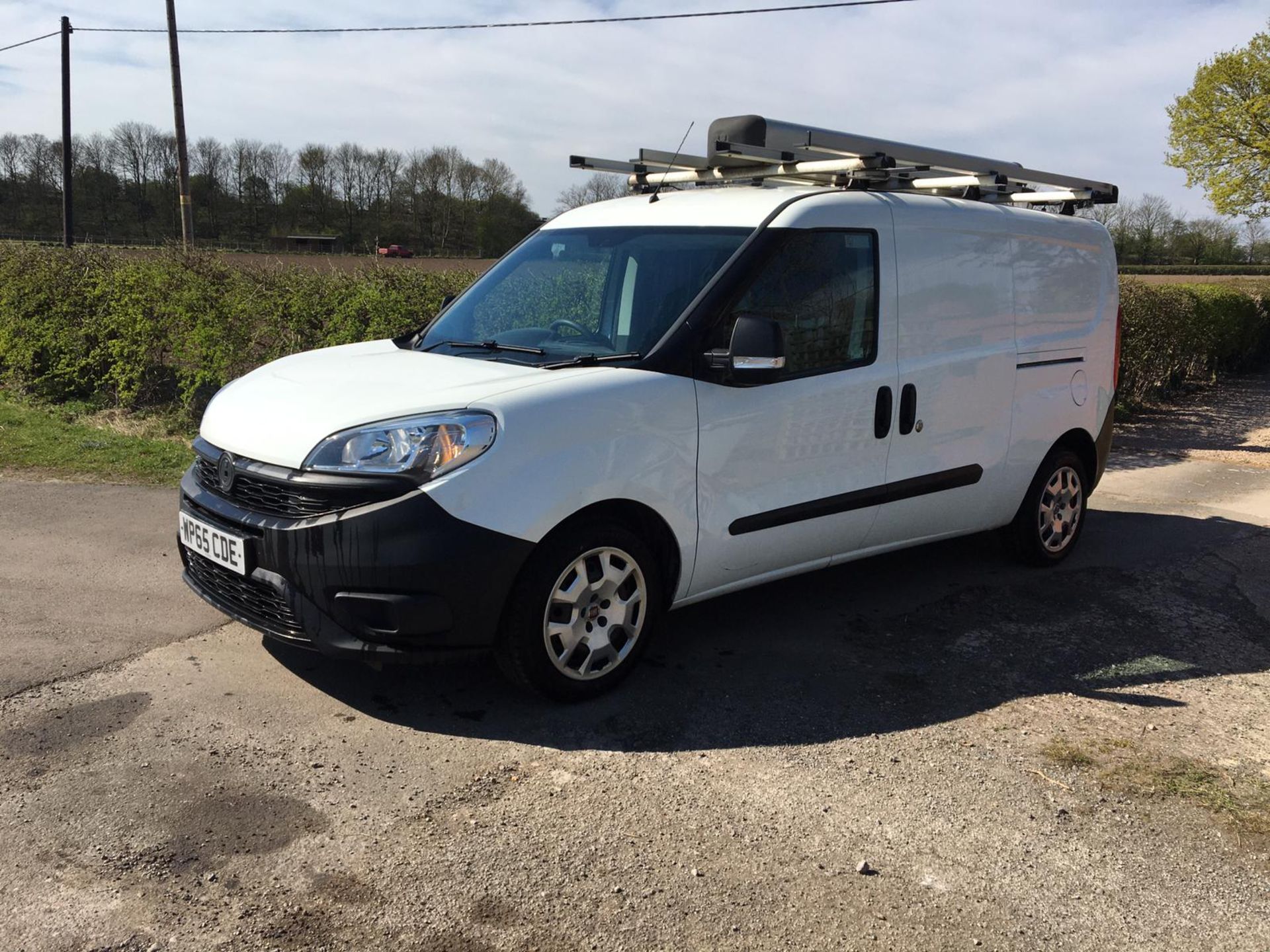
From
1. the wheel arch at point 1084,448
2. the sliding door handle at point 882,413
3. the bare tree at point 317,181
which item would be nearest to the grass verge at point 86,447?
the sliding door handle at point 882,413

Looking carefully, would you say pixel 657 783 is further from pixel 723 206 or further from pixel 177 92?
pixel 177 92

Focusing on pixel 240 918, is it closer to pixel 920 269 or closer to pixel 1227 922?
pixel 1227 922

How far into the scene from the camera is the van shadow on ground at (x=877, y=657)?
3941 mm

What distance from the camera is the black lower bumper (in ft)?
11.5

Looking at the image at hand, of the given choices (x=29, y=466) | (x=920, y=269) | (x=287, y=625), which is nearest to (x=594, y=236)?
(x=920, y=269)

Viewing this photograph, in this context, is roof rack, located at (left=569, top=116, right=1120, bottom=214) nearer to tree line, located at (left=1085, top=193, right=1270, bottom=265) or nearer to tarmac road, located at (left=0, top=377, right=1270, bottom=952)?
tarmac road, located at (left=0, top=377, right=1270, bottom=952)

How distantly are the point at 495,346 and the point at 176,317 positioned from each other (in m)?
6.24

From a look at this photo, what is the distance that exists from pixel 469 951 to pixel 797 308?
9.44 ft

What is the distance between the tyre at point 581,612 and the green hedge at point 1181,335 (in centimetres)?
947

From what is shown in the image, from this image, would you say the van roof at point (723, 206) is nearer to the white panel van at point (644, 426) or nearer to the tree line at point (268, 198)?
the white panel van at point (644, 426)

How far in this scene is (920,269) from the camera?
498 centimetres

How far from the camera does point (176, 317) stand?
9.55m

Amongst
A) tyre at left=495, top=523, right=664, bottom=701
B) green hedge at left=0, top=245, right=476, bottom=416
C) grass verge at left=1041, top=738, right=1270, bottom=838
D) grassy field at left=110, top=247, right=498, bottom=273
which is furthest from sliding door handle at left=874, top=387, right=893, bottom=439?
grassy field at left=110, top=247, right=498, bottom=273

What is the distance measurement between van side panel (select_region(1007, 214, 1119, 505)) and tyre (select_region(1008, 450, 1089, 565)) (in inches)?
5.1
